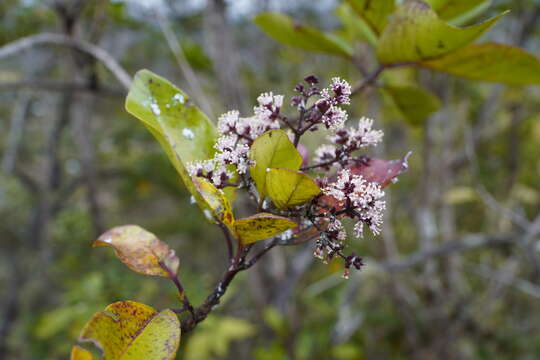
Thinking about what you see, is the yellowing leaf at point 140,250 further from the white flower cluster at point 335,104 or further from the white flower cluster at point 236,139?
the white flower cluster at point 335,104

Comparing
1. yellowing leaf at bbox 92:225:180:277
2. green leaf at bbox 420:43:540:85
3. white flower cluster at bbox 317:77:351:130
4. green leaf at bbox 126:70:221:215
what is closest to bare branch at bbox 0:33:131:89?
green leaf at bbox 126:70:221:215

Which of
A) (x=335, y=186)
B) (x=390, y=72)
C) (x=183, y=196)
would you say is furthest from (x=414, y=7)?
(x=183, y=196)

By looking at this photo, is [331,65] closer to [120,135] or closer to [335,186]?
[120,135]

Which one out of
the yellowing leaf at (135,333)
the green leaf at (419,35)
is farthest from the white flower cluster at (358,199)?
the green leaf at (419,35)

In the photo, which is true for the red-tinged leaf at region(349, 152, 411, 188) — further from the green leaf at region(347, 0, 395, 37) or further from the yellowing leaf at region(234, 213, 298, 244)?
the green leaf at region(347, 0, 395, 37)

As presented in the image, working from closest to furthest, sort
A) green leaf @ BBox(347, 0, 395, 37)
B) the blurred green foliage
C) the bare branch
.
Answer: green leaf @ BBox(347, 0, 395, 37) < the bare branch < the blurred green foliage
